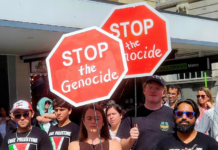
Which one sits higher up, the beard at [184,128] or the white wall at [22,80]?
the white wall at [22,80]

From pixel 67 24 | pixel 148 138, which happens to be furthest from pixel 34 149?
pixel 67 24

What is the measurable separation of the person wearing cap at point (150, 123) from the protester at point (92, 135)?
0.38 m

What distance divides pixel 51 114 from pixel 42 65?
12.9ft

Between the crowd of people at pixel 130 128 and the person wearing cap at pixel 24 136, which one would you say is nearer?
the crowd of people at pixel 130 128

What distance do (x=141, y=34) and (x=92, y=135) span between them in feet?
4.42

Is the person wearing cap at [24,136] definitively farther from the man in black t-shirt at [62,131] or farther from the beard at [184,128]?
the beard at [184,128]

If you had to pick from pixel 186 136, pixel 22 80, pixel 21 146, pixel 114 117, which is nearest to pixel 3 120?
pixel 22 80

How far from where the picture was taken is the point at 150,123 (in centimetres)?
393

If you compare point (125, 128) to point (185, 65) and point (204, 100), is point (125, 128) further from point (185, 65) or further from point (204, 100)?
point (185, 65)

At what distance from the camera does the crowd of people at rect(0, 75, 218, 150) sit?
3275 mm

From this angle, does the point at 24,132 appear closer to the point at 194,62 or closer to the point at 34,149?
the point at 34,149

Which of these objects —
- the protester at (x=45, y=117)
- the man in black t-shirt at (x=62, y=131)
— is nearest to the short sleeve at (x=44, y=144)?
the man in black t-shirt at (x=62, y=131)

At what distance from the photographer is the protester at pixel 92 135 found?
11.0 ft

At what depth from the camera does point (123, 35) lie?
418cm
